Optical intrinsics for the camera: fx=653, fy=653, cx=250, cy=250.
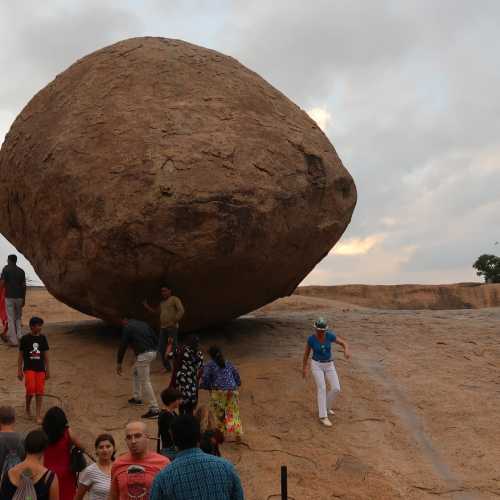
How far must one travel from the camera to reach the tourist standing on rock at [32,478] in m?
2.72

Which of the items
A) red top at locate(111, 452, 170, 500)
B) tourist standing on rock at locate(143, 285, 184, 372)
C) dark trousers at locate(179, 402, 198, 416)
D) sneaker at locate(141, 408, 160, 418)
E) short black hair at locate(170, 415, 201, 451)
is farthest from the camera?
tourist standing on rock at locate(143, 285, 184, 372)

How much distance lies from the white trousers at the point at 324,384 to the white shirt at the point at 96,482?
3.05m

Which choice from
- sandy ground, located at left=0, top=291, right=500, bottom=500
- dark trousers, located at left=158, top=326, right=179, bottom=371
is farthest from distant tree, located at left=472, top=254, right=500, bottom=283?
dark trousers, located at left=158, top=326, right=179, bottom=371

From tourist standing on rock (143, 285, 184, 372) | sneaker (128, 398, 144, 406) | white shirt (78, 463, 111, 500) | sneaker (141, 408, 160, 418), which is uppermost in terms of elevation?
tourist standing on rock (143, 285, 184, 372)

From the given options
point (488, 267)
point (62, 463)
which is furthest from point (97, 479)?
point (488, 267)

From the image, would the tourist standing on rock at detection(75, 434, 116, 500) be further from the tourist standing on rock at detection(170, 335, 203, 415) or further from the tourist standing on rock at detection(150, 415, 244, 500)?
the tourist standing on rock at detection(170, 335, 203, 415)

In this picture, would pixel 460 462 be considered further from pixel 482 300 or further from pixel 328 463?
pixel 482 300

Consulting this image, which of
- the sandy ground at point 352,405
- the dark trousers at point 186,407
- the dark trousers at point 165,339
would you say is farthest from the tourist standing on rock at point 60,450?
the dark trousers at point 165,339

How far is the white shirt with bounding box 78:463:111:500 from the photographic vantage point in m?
3.06

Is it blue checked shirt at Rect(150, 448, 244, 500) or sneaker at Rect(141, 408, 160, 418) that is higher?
blue checked shirt at Rect(150, 448, 244, 500)

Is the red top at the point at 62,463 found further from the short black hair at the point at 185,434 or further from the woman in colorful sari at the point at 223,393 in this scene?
the woman in colorful sari at the point at 223,393

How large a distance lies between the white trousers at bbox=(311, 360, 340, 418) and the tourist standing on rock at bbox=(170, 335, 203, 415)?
3.81ft

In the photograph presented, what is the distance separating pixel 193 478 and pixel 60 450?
49.4 inches

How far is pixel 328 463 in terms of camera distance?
16.9 feet
